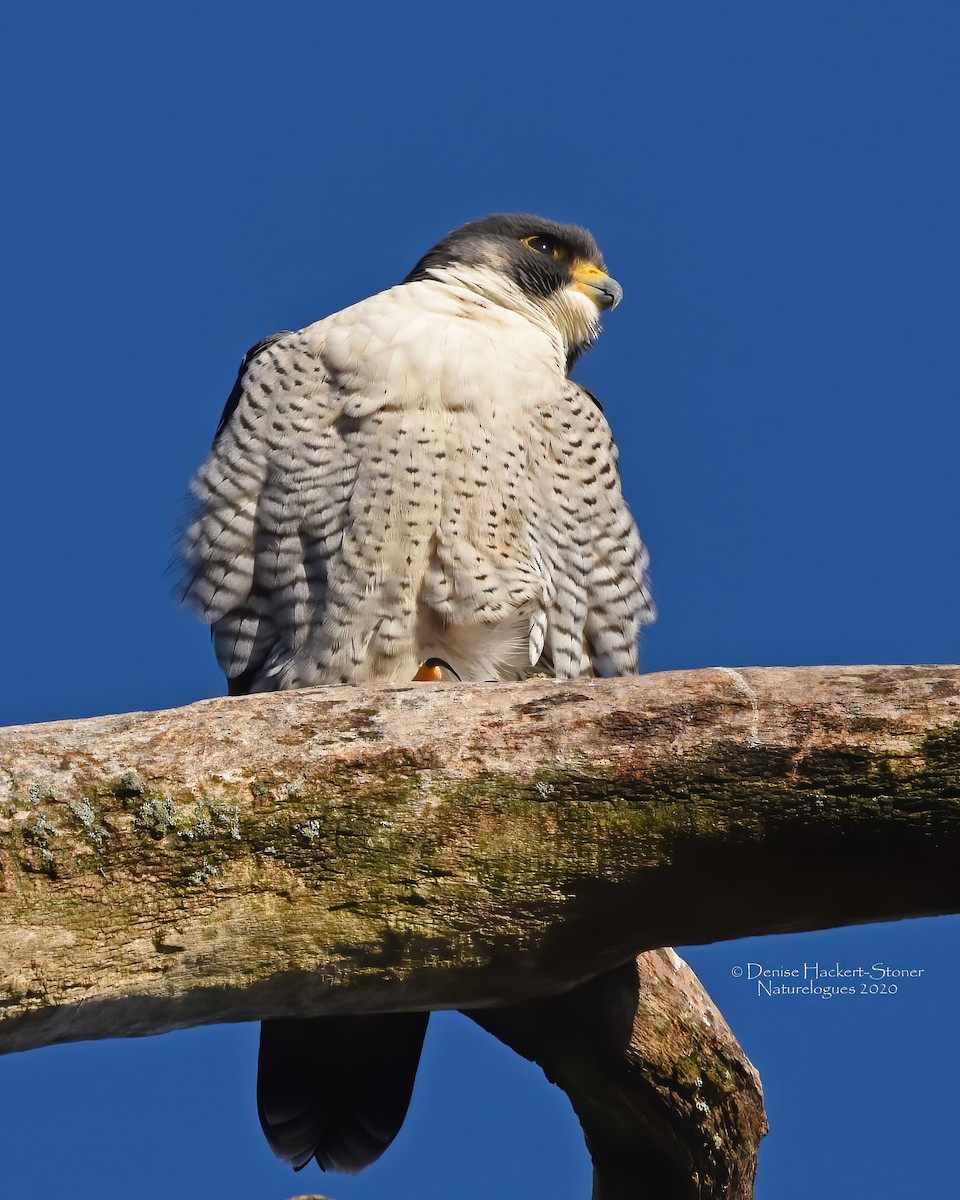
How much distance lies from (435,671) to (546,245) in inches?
95.4

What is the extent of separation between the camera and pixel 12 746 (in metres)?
2.77

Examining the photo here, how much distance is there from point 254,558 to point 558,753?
2.37 metres

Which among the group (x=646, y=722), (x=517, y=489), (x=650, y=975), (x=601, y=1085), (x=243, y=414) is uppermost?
(x=243, y=414)

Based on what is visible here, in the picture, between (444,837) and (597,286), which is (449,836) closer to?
(444,837)

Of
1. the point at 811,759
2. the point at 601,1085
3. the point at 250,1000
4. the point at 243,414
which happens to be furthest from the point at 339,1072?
the point at 243,414

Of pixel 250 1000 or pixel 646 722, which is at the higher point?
pixel 646 722

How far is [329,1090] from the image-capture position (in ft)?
13.0

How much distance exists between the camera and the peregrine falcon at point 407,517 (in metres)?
4.82

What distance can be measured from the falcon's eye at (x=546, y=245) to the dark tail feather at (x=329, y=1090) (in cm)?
353

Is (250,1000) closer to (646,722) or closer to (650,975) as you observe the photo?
(646,722)

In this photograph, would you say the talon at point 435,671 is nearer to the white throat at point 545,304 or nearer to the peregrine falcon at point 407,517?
the peregrine falcon at point 407,517

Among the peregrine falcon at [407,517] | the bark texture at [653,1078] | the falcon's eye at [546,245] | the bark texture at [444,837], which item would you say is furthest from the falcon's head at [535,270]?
the bark texture at [444,837]

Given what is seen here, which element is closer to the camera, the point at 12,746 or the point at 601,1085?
the point at 12,746

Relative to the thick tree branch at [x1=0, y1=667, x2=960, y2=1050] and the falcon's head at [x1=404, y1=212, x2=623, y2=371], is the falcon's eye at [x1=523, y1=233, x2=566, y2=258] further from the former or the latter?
the thick tree branch at [x1=0, y1=667, x2=960, y2=1050]
